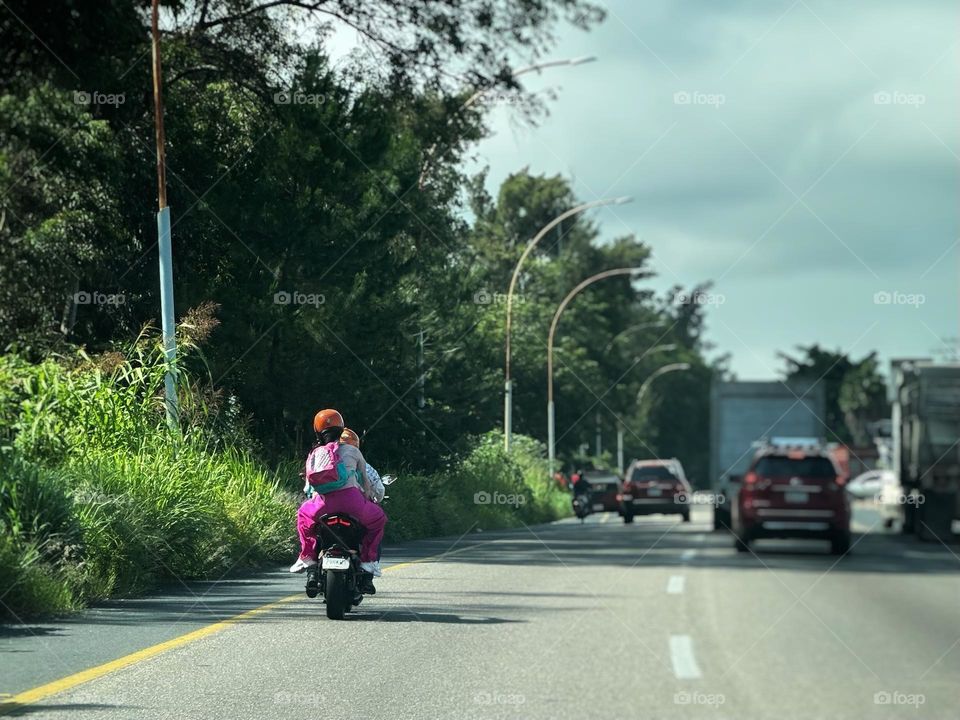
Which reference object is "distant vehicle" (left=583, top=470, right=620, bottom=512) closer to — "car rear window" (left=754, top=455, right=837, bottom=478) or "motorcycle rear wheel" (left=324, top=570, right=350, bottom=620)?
"car rear window" (left=754, top=455, right=837, bottom=478)

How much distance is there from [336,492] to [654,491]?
2874 centimetres

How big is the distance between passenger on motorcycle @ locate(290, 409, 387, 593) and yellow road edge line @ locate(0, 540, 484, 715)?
0.78 meters

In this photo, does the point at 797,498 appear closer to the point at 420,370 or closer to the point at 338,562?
the point at 420,370

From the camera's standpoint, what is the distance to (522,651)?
10961 mm

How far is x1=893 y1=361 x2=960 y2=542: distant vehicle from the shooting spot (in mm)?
28781

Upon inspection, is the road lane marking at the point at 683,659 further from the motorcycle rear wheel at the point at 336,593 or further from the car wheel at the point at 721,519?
the car wheel at the point at 721,519

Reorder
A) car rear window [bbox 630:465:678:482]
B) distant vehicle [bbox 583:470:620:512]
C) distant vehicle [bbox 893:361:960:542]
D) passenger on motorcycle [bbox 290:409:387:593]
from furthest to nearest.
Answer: distant vehicle [bbox 583:470:620:512], car rear window [bbox 630:465:678:482], distant vehicle [bbox 893:361:960:542], passenger on motorcycle [bbox 290:409:387:593]

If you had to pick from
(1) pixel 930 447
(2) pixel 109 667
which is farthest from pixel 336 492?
(1) pixel 930 447

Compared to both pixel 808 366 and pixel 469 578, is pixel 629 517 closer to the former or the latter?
pixel 469 578

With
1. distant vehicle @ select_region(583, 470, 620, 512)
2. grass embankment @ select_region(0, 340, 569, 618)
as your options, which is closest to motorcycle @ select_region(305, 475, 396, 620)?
grass embankment @ select_region(0, 340, 569, 618)

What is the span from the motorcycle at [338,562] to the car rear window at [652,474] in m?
28.4

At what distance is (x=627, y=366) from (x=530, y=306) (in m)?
30.2

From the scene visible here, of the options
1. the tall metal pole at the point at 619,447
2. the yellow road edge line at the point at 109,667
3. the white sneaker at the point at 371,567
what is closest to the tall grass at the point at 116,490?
the yellow road edge line at the point at 109,667

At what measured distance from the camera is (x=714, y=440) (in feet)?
109
